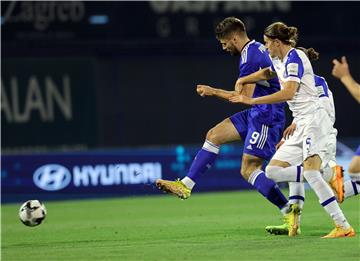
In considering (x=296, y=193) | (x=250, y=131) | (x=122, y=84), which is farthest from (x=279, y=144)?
(x=122, y=84)

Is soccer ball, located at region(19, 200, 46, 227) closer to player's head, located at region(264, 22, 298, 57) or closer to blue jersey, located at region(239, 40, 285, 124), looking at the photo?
blue jersey, located at region(239, 40, 285, 124)

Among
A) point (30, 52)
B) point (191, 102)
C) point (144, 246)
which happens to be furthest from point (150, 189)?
point (144, 246)

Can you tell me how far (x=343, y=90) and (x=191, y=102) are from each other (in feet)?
8.60

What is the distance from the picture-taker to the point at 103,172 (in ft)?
50.8

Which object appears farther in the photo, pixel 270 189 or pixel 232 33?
pixel 232 33

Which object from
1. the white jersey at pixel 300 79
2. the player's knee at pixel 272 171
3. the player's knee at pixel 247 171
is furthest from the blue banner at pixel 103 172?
the white jersey at pixel 300 79

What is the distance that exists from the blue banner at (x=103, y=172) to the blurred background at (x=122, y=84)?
2 cm

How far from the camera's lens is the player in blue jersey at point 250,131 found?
355 inches

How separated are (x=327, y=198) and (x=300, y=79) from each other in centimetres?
99

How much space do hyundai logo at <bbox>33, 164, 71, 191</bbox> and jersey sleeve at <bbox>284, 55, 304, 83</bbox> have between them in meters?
7.60

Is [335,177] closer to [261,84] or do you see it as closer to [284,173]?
[284,173]

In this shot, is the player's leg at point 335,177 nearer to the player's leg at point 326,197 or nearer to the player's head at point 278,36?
the player's leg at point 326,197

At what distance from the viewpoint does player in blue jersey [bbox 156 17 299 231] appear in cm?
901

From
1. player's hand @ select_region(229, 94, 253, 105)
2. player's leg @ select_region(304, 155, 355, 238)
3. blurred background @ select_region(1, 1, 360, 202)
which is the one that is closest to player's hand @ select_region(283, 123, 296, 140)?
player's leg @ select_region(304, 155, 355, 238)
